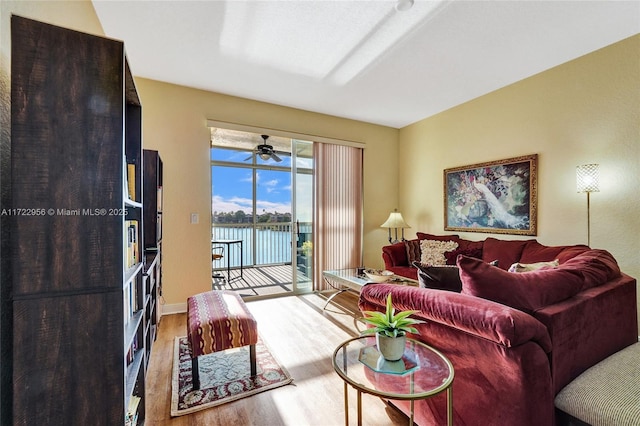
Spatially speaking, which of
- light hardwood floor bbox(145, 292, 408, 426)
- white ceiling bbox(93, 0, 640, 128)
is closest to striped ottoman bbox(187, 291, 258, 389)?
light hardwood floor bbox(145, 292, 408, 426)

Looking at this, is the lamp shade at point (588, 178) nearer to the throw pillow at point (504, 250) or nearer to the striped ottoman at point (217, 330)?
the throw pillow at point (504, 250)

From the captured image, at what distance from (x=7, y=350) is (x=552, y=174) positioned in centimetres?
415

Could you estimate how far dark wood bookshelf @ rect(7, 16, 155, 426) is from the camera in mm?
950

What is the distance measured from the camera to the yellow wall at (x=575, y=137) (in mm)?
2436

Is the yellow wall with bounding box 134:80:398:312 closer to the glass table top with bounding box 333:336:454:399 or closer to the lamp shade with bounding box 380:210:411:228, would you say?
the lamp shade with bounding box 380:210:411:228

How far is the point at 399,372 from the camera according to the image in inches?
47.0

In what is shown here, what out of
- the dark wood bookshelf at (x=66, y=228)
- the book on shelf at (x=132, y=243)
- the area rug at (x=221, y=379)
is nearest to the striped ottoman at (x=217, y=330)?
the area rug at (x=221, y=379)

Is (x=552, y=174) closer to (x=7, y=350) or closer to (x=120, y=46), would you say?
(x=120, y=46)

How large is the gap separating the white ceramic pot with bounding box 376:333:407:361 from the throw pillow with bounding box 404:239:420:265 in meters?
2.66

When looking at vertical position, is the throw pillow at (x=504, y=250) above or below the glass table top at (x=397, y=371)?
above

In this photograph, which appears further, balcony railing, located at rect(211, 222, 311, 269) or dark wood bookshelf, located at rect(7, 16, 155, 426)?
balcony railing, located at rect(211, 222, 311, 269)

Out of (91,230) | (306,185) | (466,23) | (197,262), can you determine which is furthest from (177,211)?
(466,23)

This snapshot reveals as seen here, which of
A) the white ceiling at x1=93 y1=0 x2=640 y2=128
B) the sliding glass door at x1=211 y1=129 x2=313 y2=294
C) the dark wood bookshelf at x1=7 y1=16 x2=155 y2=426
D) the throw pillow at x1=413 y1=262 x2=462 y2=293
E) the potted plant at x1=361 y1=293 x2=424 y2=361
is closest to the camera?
the dark wood bookshelf at x1=7 y1=16 x2=155 y2=426

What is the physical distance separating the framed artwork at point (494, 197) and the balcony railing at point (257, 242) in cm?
319
